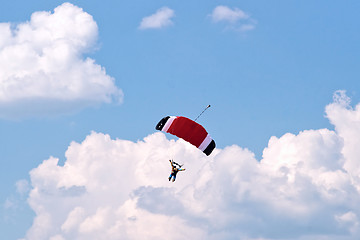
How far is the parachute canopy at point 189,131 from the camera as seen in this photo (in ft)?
498

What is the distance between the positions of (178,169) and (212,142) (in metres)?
6.65

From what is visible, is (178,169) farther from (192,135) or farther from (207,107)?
(207,107)

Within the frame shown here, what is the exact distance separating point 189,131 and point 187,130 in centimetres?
36

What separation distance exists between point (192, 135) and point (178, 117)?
11.8ft

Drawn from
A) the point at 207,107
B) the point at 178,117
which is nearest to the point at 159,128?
the point at 178,117

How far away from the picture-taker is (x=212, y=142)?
154625 mm

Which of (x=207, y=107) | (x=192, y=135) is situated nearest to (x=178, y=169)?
(x=192, y=135)

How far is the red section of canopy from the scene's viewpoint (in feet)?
498

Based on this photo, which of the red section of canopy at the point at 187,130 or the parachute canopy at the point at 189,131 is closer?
the red section of canopy at the point at 187,130

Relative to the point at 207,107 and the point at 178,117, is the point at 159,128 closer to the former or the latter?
the point at 178,117

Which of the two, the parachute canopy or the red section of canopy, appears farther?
the parachute canopy

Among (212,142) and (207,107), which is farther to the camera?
(212,142)

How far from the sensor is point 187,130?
498ft

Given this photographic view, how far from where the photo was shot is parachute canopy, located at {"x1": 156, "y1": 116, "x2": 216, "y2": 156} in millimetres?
151875
